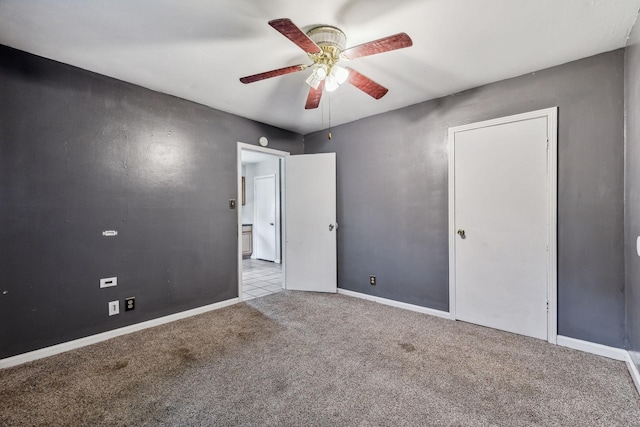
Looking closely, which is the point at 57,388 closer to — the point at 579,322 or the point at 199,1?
the point at 199,1

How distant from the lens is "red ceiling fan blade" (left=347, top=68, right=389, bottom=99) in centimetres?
215

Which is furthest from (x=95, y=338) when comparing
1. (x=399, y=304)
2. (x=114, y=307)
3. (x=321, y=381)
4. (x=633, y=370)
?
(x=633, y=370)

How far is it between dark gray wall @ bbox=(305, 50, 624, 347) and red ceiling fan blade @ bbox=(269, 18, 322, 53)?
1.98 m

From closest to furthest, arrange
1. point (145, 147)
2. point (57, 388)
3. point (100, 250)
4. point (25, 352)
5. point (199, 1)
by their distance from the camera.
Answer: point (199, 1), point (57, 388), point (25, 352), point (100, 250), point (145, 147)

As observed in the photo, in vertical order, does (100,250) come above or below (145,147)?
below

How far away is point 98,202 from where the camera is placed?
8.52 ft

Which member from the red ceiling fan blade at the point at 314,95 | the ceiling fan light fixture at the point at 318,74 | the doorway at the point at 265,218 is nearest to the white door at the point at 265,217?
the doorway at the point at 265,218

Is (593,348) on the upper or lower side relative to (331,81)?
lower

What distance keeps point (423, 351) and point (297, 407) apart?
1.19 meters

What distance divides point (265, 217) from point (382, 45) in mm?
5526

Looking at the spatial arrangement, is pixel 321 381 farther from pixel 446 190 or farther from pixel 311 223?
pixel 311 223

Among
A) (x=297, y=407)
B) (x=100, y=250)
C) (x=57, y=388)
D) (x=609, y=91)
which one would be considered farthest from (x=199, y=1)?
(x=609, y=91)

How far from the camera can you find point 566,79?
2422 mm

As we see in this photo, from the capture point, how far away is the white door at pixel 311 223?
4066 millimetres
